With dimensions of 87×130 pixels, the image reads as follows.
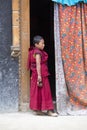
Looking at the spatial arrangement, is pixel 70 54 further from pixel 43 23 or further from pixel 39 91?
pixel 43 23

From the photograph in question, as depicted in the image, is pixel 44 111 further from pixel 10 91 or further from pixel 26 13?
pixel 26 13

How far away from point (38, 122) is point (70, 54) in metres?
1.48

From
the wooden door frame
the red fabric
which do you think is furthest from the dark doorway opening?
the red fabric

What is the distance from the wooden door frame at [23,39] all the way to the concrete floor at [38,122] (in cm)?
39

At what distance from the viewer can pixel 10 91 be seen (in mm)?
8320

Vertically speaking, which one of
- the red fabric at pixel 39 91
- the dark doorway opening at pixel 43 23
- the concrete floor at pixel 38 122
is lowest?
the concrete floor at pixel 38 122

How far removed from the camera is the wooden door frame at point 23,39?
27.0ft

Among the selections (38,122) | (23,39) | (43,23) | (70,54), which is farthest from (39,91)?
(43,23)

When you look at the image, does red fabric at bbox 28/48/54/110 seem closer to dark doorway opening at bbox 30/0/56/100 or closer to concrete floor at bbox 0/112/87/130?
concrete floor at bbox 0/112/87/130

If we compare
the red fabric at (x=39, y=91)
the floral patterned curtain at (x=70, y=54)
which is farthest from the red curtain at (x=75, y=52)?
the red fabric at (x=39, y=91)

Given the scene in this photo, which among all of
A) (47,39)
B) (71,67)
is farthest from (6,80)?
(47,39)

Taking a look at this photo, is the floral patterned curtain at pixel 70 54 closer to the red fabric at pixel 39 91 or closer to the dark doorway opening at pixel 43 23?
the red fabric at pixel 39 91

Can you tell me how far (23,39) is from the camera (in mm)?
8289

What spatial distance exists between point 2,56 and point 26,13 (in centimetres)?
96
